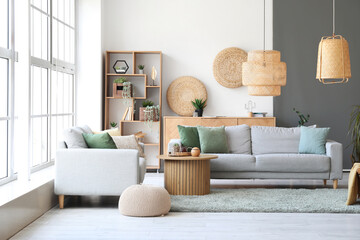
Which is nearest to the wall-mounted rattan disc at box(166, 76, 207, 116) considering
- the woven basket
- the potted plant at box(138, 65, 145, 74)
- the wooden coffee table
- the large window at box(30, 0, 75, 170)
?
the potted plant at box(138, 65, 145, 74)

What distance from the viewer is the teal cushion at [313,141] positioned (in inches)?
287

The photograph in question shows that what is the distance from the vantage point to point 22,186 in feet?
17.3

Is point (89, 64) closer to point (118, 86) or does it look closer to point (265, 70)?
point (118, 86)

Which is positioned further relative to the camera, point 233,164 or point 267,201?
point 233,164

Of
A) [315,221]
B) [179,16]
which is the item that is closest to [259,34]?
[179,16]

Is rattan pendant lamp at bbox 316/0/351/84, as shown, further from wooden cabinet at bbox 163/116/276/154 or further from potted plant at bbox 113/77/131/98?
potted plant at bbox 113/77/131/98

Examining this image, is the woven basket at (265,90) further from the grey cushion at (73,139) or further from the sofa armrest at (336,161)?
the grey cushion at (73,139)

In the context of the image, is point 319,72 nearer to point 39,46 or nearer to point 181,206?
point 181,206

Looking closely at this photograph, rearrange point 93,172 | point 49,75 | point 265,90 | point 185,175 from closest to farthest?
point 93,172 < point 185,175 < point 49,75 < point 265,90

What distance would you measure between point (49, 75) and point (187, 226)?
3.17 meters

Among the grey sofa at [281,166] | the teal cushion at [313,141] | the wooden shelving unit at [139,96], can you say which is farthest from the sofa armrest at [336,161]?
the wooden shelving unit at [139,96]

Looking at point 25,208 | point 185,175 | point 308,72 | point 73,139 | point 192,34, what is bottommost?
point 25,208

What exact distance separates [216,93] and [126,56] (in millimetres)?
1730

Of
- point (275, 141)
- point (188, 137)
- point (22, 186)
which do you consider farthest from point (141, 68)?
point (22, 186)
